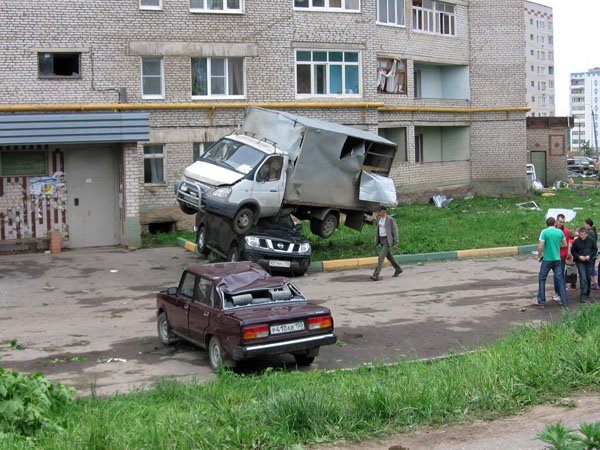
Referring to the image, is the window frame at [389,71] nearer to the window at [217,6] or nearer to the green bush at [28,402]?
the window at [217,6]

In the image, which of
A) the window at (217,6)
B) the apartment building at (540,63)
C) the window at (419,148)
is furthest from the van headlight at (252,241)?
the apartment building at (540,63)

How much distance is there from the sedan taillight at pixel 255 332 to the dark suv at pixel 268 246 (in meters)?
8.05

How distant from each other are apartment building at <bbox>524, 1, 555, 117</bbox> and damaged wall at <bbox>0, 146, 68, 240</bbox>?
4087 inches

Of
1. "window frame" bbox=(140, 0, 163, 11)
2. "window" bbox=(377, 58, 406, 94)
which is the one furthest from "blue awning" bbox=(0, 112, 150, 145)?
"window" bbox=(377, 58, 406, 94)

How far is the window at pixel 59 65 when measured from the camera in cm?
2534

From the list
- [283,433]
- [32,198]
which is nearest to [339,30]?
[32,198]

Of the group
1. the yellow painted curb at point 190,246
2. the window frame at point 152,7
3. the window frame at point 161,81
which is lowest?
the yellow painted curb at point 190,246

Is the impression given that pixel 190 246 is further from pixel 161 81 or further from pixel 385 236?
pixel 385 236

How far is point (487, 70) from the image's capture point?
37625 millimetres

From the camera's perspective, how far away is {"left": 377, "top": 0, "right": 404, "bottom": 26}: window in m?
33.3

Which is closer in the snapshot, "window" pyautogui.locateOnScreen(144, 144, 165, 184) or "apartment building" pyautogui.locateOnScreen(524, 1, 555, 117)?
"window" pyautogui.locateOnScreen(144, 144, 165, 184)

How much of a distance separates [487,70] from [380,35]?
22.9 feet

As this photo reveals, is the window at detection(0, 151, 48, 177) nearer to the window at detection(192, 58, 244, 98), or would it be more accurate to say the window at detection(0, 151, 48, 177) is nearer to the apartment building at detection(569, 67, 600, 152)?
the window at detection(192, 58, 244, 98)

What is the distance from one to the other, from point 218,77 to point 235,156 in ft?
26.7
